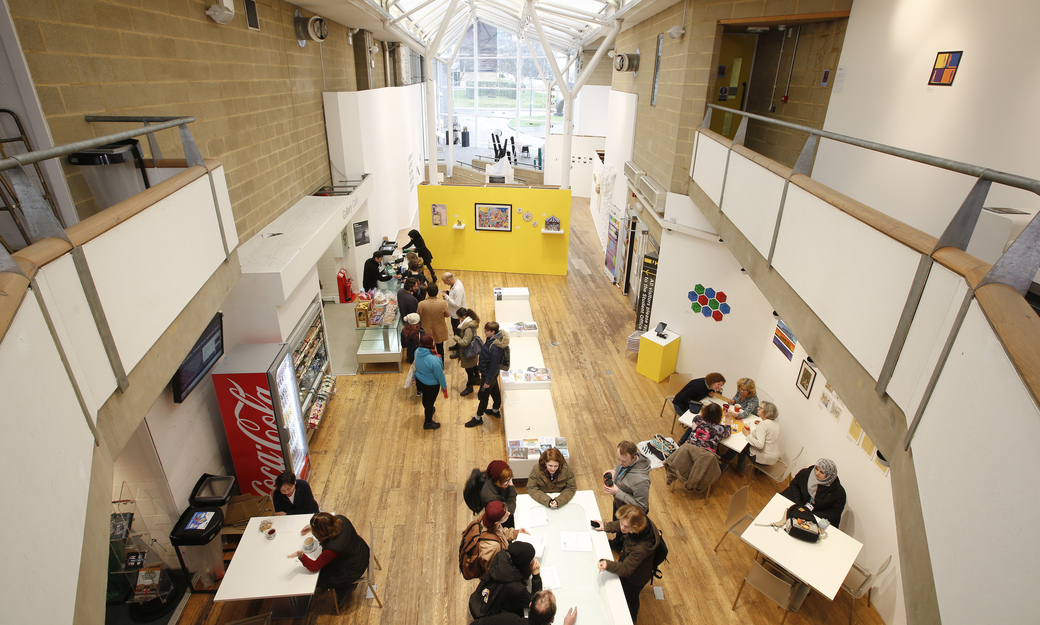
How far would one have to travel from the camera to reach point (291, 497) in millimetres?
5035

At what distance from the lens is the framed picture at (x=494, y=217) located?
12.7 meters

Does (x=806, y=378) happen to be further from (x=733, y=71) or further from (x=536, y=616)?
(x=733, y=71)

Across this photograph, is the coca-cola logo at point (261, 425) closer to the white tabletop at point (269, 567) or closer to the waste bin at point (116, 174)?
the white tabletop at point (269, 567)

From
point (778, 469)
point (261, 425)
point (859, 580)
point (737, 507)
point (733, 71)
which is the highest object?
point (733, 71)

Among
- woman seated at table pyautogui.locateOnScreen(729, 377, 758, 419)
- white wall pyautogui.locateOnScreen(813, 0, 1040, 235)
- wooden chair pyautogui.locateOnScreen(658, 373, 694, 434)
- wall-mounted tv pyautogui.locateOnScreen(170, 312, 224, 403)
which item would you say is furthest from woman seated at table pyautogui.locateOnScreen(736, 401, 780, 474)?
wall-mounted tv pyautogui.locateOnScreen(170, 312, 224, 403)

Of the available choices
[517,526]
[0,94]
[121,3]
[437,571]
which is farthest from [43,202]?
[437,571]

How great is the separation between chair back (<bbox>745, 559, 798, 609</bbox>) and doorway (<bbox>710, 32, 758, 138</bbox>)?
679 centimetres

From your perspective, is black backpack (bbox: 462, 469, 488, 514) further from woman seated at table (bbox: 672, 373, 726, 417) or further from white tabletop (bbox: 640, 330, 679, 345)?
white tabletop (bbox: 640, 330, 679, 345)

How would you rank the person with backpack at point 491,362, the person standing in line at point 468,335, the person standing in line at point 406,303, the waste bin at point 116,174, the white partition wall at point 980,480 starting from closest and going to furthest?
the white partition wall at point 980,480
the waste bin at point 116,174
the person with backpack at point 491,362
the person standing in line at point 468,335
the person standing in line at point 406,303

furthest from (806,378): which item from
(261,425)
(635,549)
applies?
(261,425)

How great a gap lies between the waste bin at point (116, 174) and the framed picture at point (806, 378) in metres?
6.76

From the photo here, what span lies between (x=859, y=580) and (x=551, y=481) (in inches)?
115

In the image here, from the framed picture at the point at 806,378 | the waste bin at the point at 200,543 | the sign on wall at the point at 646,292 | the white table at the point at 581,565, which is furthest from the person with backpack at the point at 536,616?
the sign on wall at the point at 646,292

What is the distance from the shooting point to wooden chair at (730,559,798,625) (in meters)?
4.83
